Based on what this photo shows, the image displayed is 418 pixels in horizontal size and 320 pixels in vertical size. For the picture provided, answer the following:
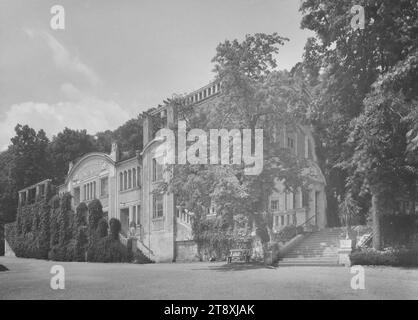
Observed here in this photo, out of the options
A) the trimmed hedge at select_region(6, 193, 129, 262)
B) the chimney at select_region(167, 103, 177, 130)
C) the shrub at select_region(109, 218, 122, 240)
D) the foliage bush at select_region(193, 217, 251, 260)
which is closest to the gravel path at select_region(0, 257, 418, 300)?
the foliage bush at select_region(193, 217, 251, 260)

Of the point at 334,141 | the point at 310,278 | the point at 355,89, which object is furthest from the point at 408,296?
the point at 334,141

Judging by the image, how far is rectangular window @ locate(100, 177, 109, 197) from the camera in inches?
1642

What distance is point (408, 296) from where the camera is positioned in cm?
1468

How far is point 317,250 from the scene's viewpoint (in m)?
25.2

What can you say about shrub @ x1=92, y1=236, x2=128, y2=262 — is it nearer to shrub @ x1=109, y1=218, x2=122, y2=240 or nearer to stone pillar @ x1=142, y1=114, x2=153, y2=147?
shrub @ x1=109, y1=218, x2=122, y2=240

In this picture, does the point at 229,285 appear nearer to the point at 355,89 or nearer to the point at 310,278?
the point at 310,278

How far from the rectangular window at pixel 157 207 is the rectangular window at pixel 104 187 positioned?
22.9 feet

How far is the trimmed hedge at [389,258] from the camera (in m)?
21.4

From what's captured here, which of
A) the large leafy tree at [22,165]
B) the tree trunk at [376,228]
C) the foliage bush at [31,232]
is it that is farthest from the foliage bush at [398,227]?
the large leafy tree at [22,165]

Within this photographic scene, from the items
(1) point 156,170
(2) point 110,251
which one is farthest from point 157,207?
(2) point 110,251

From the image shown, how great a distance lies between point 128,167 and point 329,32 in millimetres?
19903

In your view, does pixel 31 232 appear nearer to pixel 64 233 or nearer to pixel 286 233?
pixel 64 233

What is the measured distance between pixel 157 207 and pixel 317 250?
Result: 13.2 meters

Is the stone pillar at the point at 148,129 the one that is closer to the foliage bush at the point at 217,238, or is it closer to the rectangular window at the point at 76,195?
the foliage bush at the point at 217,238
